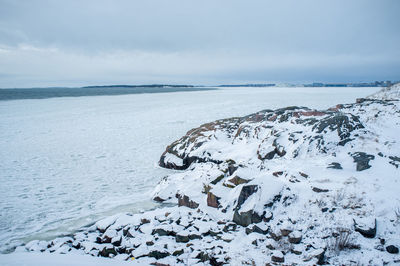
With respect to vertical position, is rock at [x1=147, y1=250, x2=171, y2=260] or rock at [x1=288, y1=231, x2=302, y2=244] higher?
rock at [x1=288, y1=231, x2=302, y2=244]

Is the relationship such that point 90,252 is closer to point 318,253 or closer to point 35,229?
point 35,229

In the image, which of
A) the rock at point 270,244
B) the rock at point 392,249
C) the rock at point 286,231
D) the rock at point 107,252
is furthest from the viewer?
the rock at point 286,231

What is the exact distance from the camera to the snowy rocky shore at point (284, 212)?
16.2 ft

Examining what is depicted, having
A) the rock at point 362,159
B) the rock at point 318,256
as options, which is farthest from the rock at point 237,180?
the rock at point 362,159

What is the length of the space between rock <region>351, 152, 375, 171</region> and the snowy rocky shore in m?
0.03

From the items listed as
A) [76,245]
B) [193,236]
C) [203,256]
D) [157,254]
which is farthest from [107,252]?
[203,256]

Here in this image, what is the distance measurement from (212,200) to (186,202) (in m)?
0.90

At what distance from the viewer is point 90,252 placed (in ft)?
17.8

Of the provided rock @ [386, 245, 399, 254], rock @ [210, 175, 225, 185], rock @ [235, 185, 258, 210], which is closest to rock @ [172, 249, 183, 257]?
rock @ [235, 185, 258, 210]

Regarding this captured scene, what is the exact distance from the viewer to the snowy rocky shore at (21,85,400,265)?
16.2ft

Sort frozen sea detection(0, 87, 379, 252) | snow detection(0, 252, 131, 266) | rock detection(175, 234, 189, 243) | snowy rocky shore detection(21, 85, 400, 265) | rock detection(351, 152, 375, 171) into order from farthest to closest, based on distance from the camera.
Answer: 1. frozen sea detection(0, 87, 379, 252)
2. rock detection(351, 152, 375, 171)
3. rock detection(175, 234, 189, 243)
4. snowy rocky shore detection(21, 85, 400, 265)
5. snow detection(0, 252, 131, 266)

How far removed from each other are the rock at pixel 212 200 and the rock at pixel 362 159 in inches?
170

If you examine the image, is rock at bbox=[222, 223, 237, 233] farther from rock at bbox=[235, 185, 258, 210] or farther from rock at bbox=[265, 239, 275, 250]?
rock at bbox=[265, 239, 275, 250]

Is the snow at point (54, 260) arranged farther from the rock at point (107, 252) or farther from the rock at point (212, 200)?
the rock at point (212, 200)
